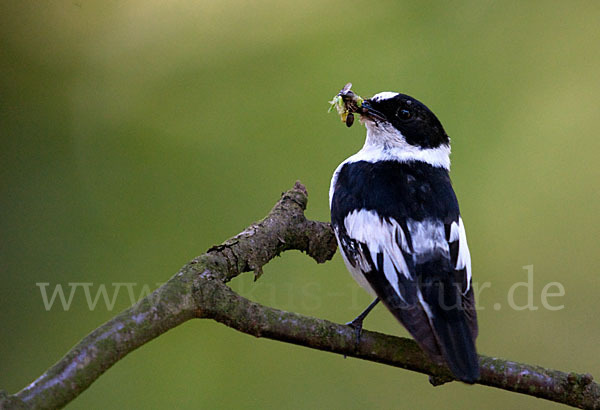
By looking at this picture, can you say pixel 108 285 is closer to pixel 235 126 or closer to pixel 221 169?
pixel 221 169

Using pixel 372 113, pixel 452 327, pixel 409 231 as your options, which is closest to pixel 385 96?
pixel 372 113

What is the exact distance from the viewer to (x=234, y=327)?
1882mm

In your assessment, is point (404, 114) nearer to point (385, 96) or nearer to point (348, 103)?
point (385, 96)

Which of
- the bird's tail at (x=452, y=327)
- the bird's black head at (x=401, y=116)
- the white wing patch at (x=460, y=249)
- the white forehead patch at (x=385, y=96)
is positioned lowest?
the bird's tail at (x=452, y=327)

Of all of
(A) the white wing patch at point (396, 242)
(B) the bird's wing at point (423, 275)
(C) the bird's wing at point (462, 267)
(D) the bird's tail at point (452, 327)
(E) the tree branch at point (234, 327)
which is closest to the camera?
(E) the tree branch at point (234, 327)

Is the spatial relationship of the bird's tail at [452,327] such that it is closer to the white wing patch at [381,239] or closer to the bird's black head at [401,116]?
the white wing patch at [381,239]

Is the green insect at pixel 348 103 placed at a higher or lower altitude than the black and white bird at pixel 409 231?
higher

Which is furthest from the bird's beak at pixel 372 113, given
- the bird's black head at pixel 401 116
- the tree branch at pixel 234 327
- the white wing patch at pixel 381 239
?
the tree branch at pixel 234 327

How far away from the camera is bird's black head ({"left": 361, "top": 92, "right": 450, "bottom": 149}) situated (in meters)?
3.00

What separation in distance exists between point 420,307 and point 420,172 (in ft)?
2.50

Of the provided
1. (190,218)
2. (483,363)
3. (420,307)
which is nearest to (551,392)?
(483,363)

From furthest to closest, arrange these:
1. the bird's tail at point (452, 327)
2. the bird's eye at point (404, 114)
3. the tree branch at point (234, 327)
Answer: the bird's eye at point (404, 114)
the bird's tail at point (452, 327)
the tree branch at point (234, 327)

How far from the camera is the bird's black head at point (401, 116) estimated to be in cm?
300

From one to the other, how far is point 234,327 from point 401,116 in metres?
1.52
